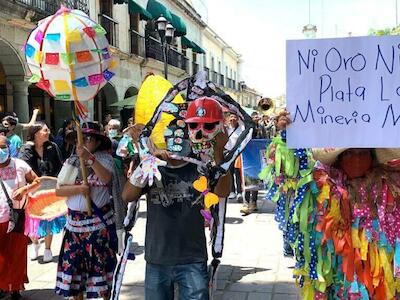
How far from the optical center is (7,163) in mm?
4227

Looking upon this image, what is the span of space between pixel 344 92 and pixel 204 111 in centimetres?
76

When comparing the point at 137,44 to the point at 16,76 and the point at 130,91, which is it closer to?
the point at 130,91

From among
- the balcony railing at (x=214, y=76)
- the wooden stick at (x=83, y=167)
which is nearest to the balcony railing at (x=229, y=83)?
the balcony railing at (x=214, y=76)

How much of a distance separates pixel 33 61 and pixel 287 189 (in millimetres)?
1871

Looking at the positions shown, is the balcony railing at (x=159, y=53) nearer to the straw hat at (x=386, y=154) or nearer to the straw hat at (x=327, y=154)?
the straw hat at (x=327, y=154)

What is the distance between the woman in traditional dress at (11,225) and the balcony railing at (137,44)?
16.3 m

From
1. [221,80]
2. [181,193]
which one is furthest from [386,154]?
[221,80]

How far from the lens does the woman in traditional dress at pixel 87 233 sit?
356 cm

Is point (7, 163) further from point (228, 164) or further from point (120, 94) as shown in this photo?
point (120, 94)

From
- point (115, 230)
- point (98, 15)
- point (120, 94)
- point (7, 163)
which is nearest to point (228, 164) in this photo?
point (115, 230)

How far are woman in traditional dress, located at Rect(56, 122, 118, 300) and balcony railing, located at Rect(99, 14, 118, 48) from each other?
14318 mm

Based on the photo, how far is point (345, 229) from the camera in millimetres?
2684

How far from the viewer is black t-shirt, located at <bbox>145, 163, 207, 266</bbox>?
2.62 metres

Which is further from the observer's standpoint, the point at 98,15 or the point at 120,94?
the point at 120,94
